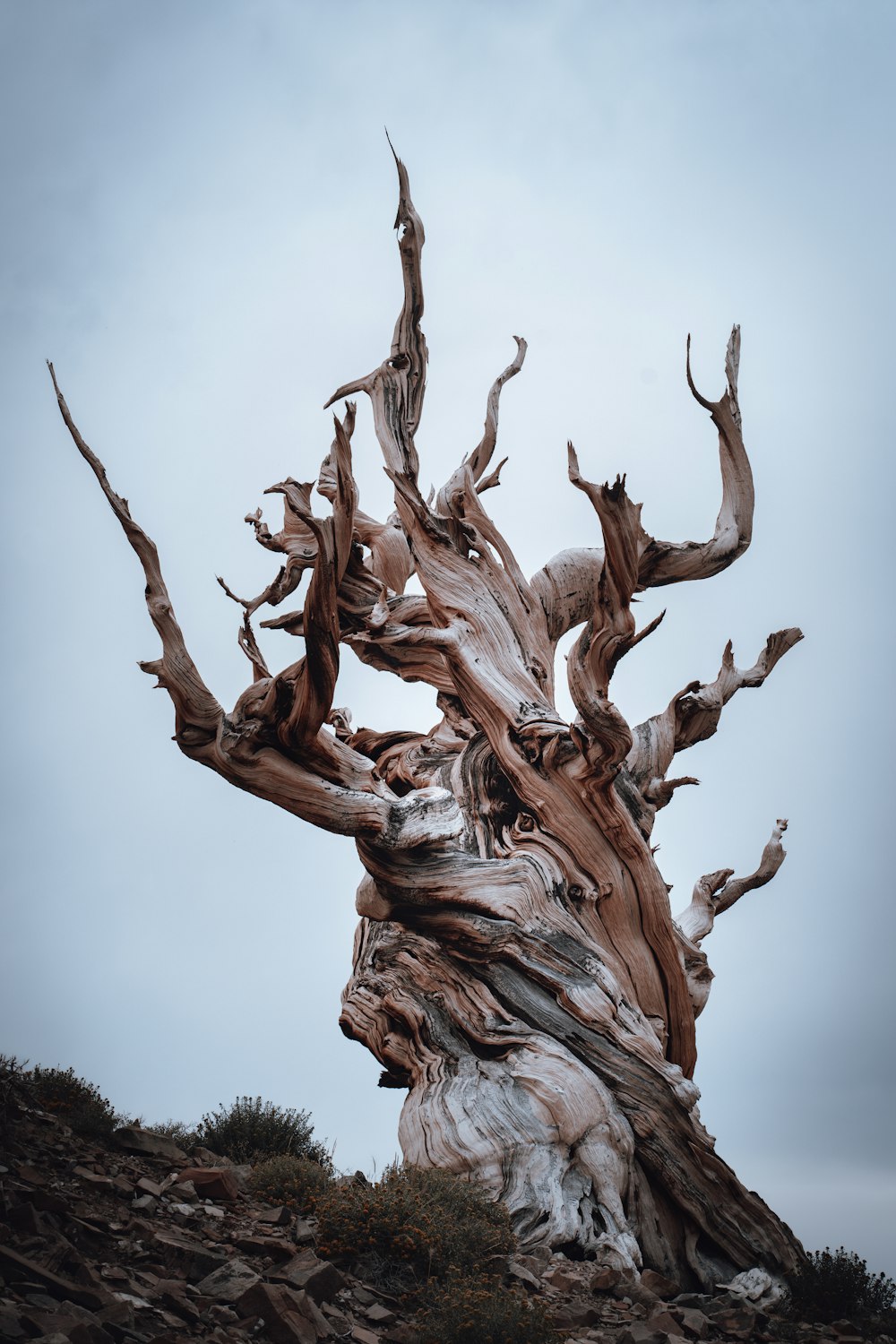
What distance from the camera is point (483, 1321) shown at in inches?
139

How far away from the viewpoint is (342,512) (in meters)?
6.30

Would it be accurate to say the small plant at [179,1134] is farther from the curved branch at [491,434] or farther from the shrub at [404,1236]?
the curved branch at [491,434]

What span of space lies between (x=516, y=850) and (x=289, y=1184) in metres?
2.59

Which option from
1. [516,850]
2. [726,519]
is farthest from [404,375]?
[516,850]

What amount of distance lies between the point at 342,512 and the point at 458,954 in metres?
2.72

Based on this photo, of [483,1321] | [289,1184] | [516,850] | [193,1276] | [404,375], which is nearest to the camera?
[483,1321]

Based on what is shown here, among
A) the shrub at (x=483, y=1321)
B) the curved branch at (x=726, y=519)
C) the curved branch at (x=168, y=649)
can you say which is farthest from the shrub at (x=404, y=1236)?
the curved branch at (x=726, y=519)

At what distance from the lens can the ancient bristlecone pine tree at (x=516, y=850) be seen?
5.70 meters

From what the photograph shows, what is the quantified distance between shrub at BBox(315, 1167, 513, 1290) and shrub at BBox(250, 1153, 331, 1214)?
0.13 meters

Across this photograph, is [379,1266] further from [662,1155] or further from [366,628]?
[366,628]

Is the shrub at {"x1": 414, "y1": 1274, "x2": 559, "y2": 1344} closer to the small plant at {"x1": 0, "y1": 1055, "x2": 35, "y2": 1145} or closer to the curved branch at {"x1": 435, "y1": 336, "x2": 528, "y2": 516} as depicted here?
the small plant at {"x1": 0, "y1": 1055, "x2": 35, "y2": 1145}

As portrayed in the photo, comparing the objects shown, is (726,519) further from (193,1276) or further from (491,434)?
(193,1276)

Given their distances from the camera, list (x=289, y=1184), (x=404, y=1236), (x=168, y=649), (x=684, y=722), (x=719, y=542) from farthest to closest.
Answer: (x=719, y=542)
(x=684, y=722)
(x=168, y=649)
(x=289, y=1184)
(x=404, y=1236)

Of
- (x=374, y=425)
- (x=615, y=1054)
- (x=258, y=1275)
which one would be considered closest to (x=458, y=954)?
(x=615, y=1054)
